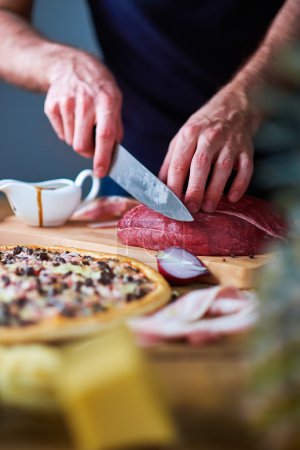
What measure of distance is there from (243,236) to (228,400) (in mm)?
960

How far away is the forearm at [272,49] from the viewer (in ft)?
7.45

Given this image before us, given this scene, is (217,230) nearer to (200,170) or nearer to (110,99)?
(200,170)

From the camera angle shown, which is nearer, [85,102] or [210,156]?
[210,156]

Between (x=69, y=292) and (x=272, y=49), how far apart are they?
1243 millimetres

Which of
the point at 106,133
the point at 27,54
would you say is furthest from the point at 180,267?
the point at 27,54

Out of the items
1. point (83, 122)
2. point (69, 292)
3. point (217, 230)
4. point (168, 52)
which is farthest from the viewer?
point (168, 52)

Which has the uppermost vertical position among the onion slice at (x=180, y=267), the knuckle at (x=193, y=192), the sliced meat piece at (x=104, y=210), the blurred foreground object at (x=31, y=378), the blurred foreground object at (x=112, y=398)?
the blurred foreground object at (x=112, y=398)

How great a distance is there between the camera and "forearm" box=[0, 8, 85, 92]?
2516 millimetres

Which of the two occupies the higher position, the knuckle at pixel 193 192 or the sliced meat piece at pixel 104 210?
the knuckle at pixel 193 192

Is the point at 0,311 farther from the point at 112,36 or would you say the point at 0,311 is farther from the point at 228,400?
the point at 112,36

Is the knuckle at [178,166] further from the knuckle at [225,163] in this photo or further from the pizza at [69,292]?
the pizza at [69,292]

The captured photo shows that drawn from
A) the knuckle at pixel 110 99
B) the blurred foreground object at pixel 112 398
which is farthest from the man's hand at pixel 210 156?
Answer: the blurred foreground object at pixel 112 398

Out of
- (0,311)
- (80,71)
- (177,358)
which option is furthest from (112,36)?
(177,358)

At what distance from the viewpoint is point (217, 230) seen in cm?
198
